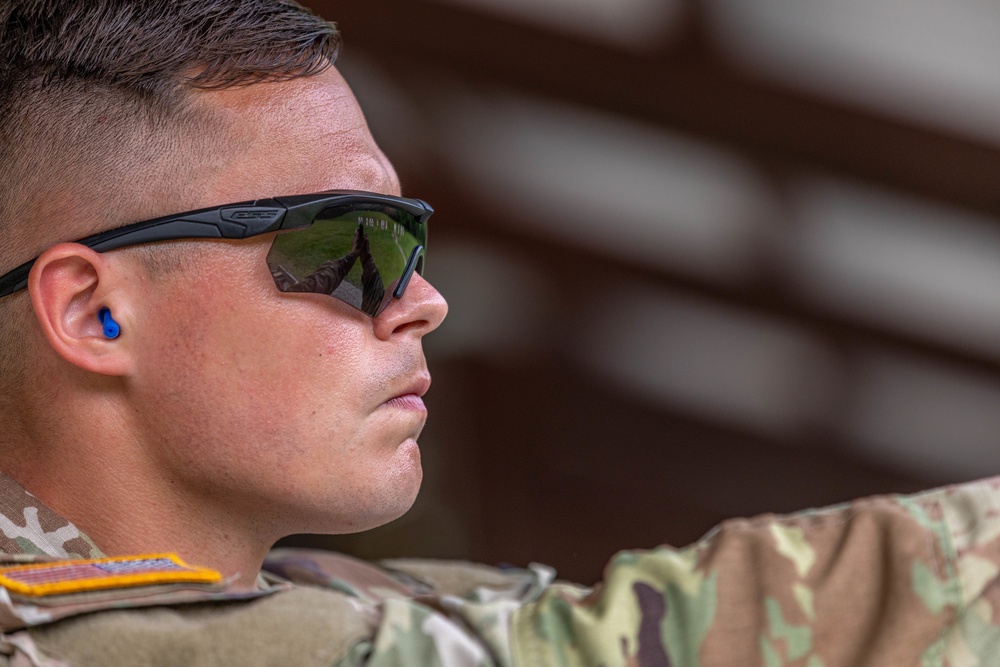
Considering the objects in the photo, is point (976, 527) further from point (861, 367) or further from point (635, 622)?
point (861, 367)

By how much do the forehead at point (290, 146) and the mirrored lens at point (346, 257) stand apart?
48 mm

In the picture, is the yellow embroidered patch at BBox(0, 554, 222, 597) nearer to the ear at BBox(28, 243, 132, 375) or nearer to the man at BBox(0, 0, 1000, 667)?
the man at BBox(0, 0, 1000, 667)

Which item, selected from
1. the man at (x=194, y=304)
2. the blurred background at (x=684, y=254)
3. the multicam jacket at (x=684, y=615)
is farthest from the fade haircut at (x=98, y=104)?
the blurred background at (x=684, y=254)

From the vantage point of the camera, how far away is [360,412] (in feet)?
3.60

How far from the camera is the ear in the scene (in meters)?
1.08

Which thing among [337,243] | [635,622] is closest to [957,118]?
[337,243]

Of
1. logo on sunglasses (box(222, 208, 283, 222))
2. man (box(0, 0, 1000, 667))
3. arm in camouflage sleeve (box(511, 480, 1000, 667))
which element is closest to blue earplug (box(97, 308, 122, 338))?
man (box(0, 0, 1000, 667))

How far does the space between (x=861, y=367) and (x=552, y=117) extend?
1.12 metres

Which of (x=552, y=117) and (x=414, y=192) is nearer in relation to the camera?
(x=552, y=117)

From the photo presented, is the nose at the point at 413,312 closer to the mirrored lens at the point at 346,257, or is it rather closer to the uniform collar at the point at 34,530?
the mirrored lens at the point at 346,257

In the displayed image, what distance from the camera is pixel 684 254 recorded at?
10.2 ft

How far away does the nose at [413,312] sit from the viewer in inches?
45.0

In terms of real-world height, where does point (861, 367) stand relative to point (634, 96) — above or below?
below

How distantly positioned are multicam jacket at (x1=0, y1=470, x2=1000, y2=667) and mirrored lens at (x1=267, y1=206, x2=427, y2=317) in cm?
35
